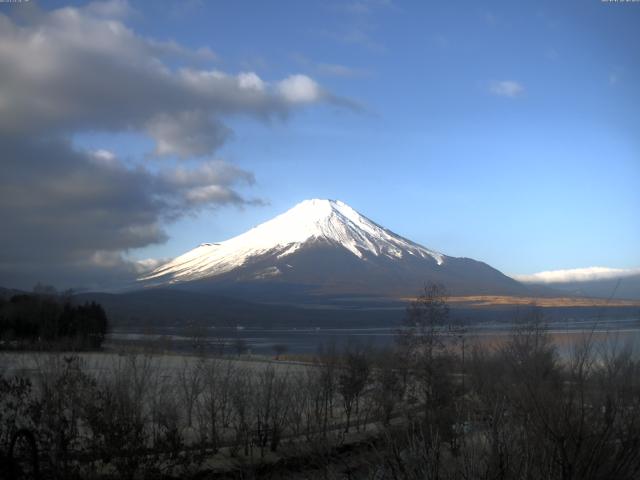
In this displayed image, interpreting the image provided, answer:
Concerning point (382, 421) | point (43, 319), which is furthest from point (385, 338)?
point (382, 421)

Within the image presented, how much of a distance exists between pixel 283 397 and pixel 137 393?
592cm

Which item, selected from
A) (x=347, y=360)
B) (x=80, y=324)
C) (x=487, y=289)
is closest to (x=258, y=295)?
(x=487, y=289)

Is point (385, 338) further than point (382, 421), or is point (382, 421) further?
point (385, 338)

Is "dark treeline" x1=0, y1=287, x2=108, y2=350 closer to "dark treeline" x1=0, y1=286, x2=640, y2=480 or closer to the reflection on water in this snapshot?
the reflection on water

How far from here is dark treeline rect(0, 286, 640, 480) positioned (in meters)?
6.30

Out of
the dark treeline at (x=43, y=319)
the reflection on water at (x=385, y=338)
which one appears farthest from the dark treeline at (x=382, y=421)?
the dark treeline at (x=43, y=319)

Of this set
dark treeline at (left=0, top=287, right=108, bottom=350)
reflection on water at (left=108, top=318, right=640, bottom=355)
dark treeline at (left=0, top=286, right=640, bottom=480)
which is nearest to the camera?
dark treeline at (left=0, top=286, right=640, bottom=480)

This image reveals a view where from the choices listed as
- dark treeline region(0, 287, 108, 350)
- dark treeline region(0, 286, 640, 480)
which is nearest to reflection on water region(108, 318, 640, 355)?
dark treeline region(0, 286, 640, 480)

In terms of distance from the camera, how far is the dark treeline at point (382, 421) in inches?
248

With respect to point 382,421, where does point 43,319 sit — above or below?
above

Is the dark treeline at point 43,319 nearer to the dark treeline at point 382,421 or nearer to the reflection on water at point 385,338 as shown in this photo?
the reflection on water at point 385,338

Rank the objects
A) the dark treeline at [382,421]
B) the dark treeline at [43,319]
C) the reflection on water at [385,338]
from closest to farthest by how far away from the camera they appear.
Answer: the dark treeline at [382,421] < the reflection on water at [385,338] < the dark treeline at [43,319]

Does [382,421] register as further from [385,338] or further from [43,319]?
[385,338]

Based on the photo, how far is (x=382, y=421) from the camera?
13.4m
